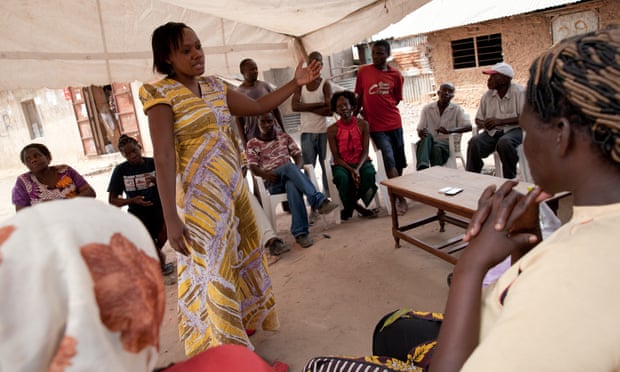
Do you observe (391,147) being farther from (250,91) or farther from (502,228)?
(502,228)

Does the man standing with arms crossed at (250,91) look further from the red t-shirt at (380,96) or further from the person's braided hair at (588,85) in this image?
the person's braided hair at (588,85)

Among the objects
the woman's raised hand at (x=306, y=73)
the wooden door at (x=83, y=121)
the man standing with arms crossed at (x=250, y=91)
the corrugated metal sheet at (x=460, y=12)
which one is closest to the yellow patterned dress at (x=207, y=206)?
the woman's raised hand at (x=306, y=73)

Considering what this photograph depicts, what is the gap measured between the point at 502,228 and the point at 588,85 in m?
0.41

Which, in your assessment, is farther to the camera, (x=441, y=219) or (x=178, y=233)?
(x=441, y=219)

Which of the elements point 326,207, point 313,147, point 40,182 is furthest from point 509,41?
point 40,182

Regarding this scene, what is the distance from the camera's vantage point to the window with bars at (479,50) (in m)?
11.0

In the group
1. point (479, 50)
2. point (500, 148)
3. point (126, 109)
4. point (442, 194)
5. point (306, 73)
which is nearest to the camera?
point (306, 73)

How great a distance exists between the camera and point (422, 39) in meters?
13.0

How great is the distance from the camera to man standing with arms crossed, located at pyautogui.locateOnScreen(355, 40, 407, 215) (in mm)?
5223

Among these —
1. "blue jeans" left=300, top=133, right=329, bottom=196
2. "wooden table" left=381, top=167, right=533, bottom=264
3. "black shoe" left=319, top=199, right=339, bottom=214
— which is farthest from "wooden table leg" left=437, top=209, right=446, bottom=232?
"blue jeans" left=300, top=133, right=329, bottom=196

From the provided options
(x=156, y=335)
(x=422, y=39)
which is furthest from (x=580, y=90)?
(x=422, y=39)

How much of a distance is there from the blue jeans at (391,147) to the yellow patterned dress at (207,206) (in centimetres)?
300

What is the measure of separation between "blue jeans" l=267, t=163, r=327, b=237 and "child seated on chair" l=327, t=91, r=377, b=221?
41 centimetres

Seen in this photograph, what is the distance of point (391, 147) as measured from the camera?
210 inches
